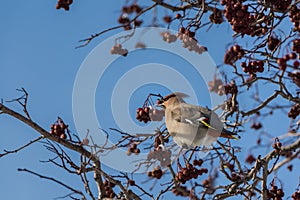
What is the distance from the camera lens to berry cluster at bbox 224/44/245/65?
3663 millimetres

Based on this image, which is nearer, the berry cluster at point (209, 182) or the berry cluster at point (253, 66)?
the berry cluster at point (209, 182)

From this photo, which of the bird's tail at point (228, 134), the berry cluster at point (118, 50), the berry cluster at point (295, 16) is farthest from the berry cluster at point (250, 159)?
the berry cluster at point (118, 50)

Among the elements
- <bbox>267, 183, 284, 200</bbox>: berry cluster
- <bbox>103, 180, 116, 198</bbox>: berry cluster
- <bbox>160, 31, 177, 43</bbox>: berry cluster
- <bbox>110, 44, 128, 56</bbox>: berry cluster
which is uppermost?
<bbox>160, 31, 177, 43</bbox>: berry cluster

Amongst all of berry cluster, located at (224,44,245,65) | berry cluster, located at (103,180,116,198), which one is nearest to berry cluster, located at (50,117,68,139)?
berry cluster, located at (103,180,116,198)

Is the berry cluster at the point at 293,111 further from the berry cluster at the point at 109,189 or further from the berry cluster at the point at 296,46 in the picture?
the berry cluster at the point at 109,189

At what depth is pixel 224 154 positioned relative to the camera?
158 inches

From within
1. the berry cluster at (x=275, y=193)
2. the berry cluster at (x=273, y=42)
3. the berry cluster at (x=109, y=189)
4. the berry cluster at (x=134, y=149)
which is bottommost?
the berry cluster at (x=109, y=189)

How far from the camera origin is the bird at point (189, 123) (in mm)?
4531

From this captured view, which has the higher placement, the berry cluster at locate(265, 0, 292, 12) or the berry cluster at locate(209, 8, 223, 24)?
the berry cluster at locate(209, 8, 223, 24)

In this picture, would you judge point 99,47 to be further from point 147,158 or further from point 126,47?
point 147,158

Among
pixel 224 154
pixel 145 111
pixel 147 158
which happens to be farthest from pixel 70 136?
pixel 224 154

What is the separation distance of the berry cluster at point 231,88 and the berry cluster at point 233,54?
0.21m

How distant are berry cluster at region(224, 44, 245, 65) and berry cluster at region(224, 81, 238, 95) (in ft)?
0.70

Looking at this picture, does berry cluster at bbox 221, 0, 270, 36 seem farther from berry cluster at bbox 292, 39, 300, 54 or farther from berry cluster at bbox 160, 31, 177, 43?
berry cluster at bbox 160, 31, 177, 43
